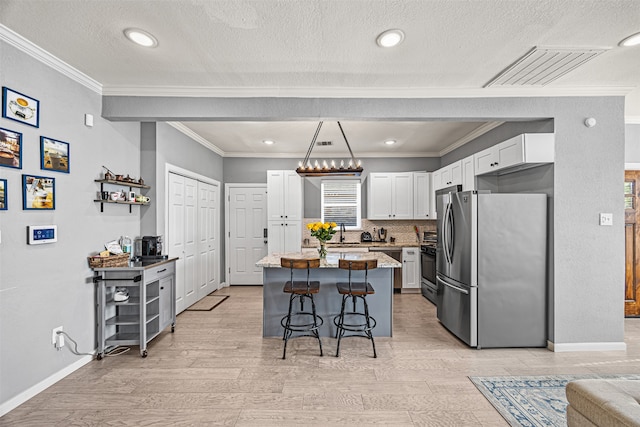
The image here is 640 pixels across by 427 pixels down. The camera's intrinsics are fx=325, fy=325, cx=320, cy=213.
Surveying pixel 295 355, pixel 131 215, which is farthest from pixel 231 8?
pixel 295 355

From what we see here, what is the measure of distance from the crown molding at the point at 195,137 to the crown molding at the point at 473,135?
419cm

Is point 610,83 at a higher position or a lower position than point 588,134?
higher

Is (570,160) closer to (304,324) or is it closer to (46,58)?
(304,324)

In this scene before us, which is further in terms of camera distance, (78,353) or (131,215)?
(131,215)

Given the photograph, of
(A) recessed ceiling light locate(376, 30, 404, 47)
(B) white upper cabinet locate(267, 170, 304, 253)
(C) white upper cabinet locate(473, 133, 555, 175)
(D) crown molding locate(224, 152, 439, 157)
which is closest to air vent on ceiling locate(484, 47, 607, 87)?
(C) white upper cabinet locate(473, 133, 555, 175)

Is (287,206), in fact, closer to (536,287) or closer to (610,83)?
(536,287)

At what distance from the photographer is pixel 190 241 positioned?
496cm

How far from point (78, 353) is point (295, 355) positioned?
1.97 m

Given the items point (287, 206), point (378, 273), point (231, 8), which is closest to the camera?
A: point (231, 8)

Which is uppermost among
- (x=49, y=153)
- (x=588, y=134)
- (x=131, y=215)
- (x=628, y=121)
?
(x=628, y=121)

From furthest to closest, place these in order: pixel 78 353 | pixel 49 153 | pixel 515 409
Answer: pixel 78 353
pixel 49 153
pixel 515 409

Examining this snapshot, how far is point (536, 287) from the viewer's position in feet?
11.1

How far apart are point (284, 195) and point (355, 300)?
9.79ft

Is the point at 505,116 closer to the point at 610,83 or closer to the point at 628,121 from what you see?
the point at 610,83
